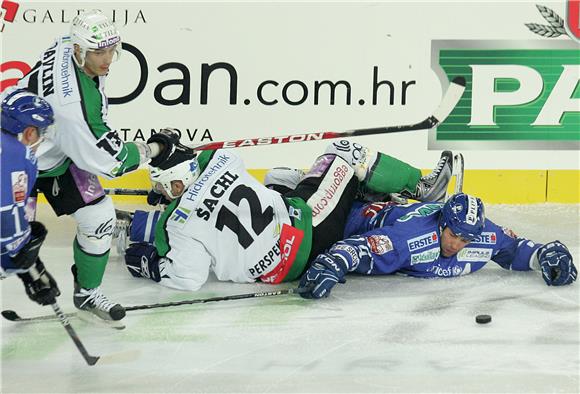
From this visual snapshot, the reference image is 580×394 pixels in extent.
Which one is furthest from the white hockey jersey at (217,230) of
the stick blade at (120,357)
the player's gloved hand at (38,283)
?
the player's gloved hand at (38,283)

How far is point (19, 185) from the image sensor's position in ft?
11.0

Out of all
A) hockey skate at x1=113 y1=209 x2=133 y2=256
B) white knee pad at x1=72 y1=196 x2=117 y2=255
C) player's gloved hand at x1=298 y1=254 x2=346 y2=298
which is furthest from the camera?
hockey skate at x1=113 y1=209 x2=133 y2=256

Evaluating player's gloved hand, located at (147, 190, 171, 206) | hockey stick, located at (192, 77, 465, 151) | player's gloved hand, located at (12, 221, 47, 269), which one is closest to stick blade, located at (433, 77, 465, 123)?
hockey stick, located at (192, 77, 465, 151)

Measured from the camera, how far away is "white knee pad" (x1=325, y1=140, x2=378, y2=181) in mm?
5148

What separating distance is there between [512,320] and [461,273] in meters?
0.57

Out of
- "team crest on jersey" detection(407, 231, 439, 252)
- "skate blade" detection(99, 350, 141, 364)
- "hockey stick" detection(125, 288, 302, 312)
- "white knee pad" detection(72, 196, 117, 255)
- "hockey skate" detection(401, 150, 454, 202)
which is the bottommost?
"skate blade" detection(99, 350, 141, 364)

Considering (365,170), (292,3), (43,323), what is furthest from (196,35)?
(43,323)

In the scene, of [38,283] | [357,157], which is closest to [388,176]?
[357,157]

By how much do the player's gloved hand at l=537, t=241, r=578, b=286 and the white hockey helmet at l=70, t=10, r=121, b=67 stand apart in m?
2.04

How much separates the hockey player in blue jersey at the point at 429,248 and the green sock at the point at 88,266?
2.75 feet

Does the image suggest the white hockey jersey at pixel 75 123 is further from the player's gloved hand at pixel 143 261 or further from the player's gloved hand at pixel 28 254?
the player's gloved hand at pixel 143 261

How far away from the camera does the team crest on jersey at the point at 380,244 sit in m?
4.66

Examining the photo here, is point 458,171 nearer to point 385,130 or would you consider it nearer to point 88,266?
point 385,130

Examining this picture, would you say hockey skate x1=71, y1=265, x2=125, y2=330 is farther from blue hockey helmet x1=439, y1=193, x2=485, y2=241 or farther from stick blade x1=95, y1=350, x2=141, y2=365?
blue hockey helmet x1=439, y1=193, x2=485, y2=241
